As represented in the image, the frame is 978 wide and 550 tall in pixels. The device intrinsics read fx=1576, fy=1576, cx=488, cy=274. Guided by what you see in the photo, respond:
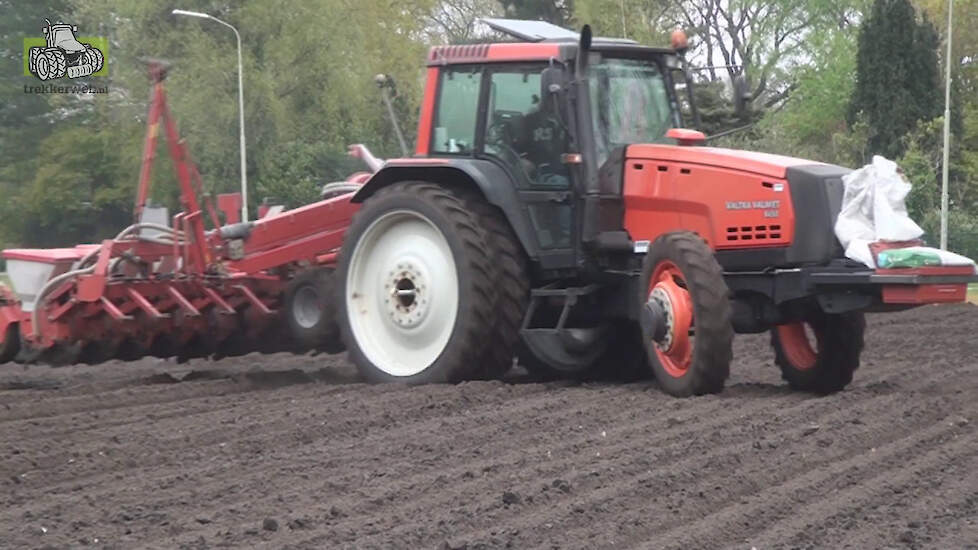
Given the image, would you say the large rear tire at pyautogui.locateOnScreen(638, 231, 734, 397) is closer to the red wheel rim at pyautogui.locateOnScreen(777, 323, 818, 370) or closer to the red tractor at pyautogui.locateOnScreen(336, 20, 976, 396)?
the red tractor at pyautogui.locateOnScreen(336, 20, 976, 396)

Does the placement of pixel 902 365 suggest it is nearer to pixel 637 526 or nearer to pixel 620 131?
pixel 620 131

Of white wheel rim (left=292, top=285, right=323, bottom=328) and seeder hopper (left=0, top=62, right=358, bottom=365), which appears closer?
seeder hopper (left=0, top=62, right=358, bottom=365)

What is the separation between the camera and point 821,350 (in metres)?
9.88

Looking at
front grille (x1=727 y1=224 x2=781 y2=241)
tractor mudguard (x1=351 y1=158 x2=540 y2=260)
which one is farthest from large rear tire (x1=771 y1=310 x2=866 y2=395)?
tractor mudguard (x1=351 y1=158 x2=540 y2=260)

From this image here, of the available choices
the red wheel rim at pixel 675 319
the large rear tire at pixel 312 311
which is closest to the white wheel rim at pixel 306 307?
the large rear tire at pixel 312 311

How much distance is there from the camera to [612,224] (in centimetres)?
1015

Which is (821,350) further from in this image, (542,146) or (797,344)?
(542,146)

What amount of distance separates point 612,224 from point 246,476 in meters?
3.87

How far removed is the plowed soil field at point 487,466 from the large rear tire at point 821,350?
0.18 metres

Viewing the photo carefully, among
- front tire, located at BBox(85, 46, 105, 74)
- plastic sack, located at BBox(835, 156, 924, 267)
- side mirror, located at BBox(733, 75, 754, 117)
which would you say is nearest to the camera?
plastic sack, located at BBox(835, 156, 924, 267)

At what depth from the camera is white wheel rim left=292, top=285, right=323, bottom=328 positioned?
11.8 metres

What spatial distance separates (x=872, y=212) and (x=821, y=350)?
4.03 feet

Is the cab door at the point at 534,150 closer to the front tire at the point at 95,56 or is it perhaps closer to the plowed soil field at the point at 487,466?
the plowed soil field at the point at 487,466

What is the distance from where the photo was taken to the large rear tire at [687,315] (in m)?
A: 9.06
